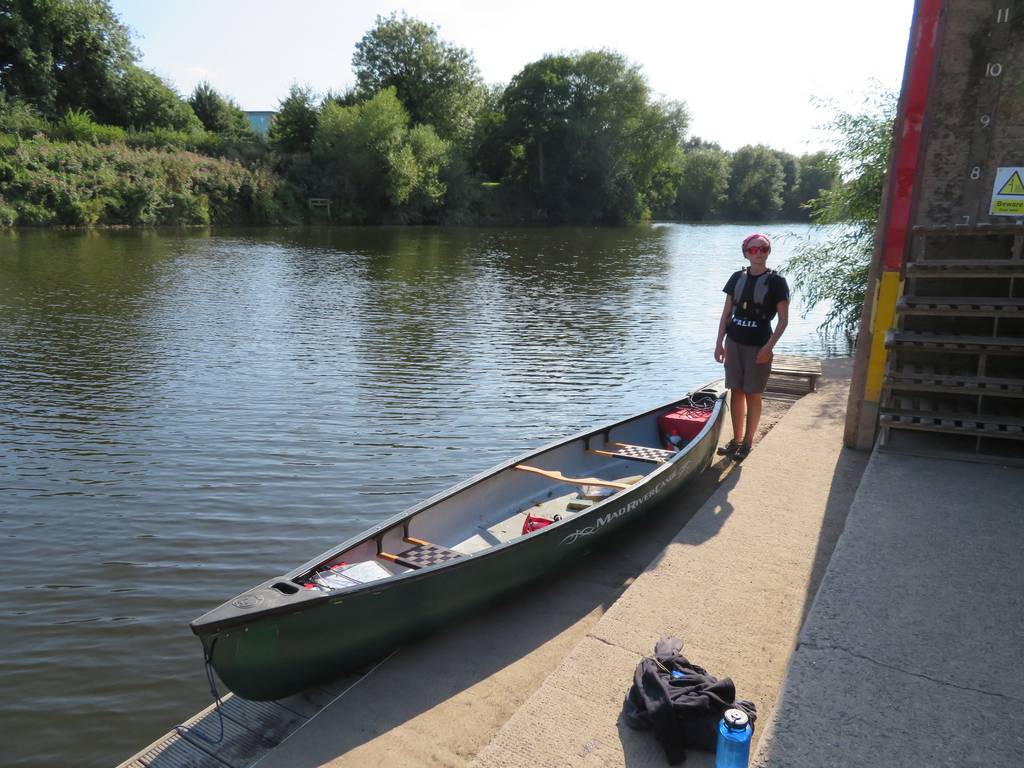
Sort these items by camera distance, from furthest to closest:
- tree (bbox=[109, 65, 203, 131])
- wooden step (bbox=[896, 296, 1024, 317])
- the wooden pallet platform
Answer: tree (bbox=[109, 65, 203, 131]) → the wooden pallet platform → wooden step (bbox=[896, 296, 1024, 317])

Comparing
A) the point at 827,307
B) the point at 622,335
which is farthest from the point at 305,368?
the point at 827,307

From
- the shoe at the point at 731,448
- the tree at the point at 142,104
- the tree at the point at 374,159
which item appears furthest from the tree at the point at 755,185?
the shoe at the point at 731,448

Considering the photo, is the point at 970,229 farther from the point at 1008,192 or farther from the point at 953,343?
the point at 953,343

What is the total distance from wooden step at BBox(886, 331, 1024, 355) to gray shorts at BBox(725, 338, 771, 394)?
3.40 ft

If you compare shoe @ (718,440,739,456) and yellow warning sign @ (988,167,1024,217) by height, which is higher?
yellow warning sign @ (988,167,1024,217)

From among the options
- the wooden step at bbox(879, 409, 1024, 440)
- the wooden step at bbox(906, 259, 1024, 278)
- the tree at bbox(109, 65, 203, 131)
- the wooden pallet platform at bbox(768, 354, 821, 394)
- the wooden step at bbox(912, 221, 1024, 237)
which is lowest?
the wooden pallet platform at bbox(768, 354, 821, 394)

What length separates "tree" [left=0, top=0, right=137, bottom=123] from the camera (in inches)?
1689

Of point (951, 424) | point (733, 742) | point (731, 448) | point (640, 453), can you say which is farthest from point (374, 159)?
point (733, 742)

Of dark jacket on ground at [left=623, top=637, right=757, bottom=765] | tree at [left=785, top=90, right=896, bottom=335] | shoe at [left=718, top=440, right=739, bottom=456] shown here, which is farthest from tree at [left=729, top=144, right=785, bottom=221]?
dark jacket on ground at [left=623, top=637, right=757, bottom=765]

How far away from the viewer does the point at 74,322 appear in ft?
48.4

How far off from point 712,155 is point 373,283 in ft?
235

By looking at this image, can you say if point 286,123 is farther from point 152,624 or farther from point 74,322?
point 152,624

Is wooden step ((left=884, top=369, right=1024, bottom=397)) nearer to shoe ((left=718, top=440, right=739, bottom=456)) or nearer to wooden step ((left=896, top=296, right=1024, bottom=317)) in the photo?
wooden step ((left=896, top=296, right=1024, bottom=317))

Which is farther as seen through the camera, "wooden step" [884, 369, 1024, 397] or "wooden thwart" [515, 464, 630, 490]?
"wooden thwart" [515, 464, 630, 490]
